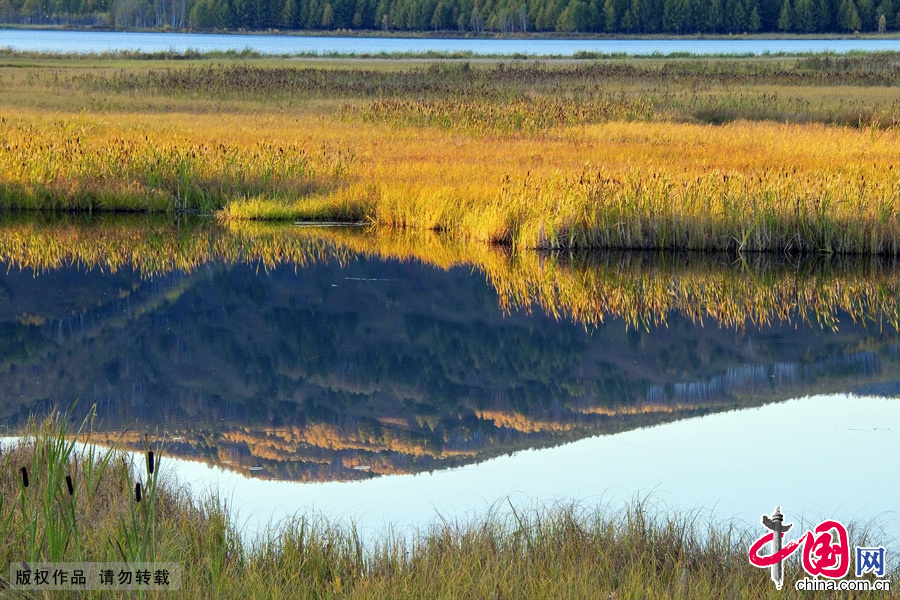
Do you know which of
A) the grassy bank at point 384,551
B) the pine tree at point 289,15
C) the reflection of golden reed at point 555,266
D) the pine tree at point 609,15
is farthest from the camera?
the pine tree at point 289,15

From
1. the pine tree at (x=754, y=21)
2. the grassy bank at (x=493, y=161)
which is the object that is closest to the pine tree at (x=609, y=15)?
the pine tree at (x=754, y=21)

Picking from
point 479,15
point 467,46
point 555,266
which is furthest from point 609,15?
point 555,266

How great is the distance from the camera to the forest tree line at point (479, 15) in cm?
10894

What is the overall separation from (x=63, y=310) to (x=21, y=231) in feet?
15.0

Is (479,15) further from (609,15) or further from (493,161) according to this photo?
(493,161)

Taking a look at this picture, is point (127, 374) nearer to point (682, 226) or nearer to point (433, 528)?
point (433, 528)

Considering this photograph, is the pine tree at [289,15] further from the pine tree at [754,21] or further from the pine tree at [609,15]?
the pine tree at [754,21]

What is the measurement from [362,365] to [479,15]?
118134mm

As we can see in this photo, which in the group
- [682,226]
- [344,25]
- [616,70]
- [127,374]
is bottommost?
[127,374]

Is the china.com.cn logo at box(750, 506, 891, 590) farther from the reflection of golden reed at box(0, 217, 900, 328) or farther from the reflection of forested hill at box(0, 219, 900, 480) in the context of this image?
the reflection of golden reed at box(0, 217, 900, 328)

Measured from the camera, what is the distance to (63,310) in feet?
38.2

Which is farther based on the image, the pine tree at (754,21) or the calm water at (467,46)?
the pine tree at (754,21)

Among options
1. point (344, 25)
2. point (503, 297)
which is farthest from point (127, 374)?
point (344, 25)

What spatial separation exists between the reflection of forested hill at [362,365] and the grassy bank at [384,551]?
63.8 inches
